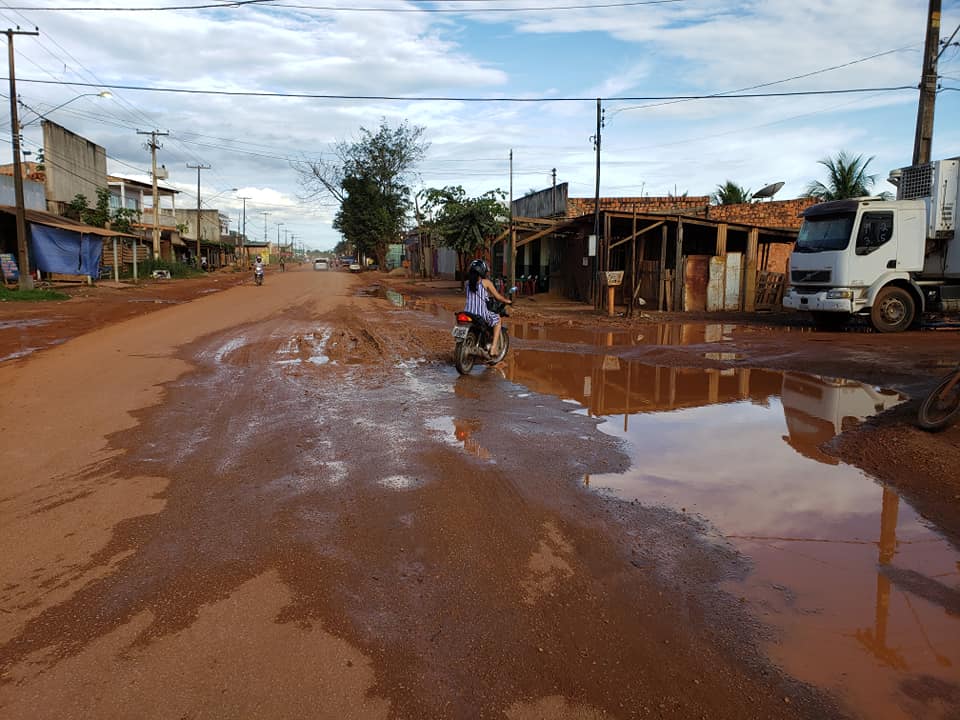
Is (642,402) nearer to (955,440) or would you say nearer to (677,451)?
(677,451)

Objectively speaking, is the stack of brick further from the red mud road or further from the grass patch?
the grass patch

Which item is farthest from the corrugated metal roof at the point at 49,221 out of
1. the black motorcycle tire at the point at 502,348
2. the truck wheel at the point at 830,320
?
the truck wheel at the point at 830,320

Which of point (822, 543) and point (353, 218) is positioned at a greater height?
point (353, 218)

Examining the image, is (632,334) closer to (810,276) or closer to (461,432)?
(810,276)

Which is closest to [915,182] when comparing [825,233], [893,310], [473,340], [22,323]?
[825,233]

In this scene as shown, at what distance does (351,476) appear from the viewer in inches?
210

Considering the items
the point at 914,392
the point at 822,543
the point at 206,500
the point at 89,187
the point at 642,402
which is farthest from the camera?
the point at 89,187

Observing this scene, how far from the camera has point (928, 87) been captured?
53.5 ft

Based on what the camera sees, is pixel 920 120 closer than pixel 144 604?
No

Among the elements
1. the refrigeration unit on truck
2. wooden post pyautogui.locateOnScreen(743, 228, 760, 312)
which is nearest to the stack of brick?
wooden post pyautogui.locateOnScreen(743, 228, 760, 312)

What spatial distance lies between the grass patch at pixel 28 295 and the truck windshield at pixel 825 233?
23.2 m

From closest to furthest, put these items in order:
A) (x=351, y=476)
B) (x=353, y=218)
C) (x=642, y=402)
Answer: (x=351, y=476) < (x=642, y=402) < (x=353, y=218)

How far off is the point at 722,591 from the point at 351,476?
287cm

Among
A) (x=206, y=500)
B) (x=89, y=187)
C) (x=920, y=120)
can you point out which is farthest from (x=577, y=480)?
(x=89, y=187)
